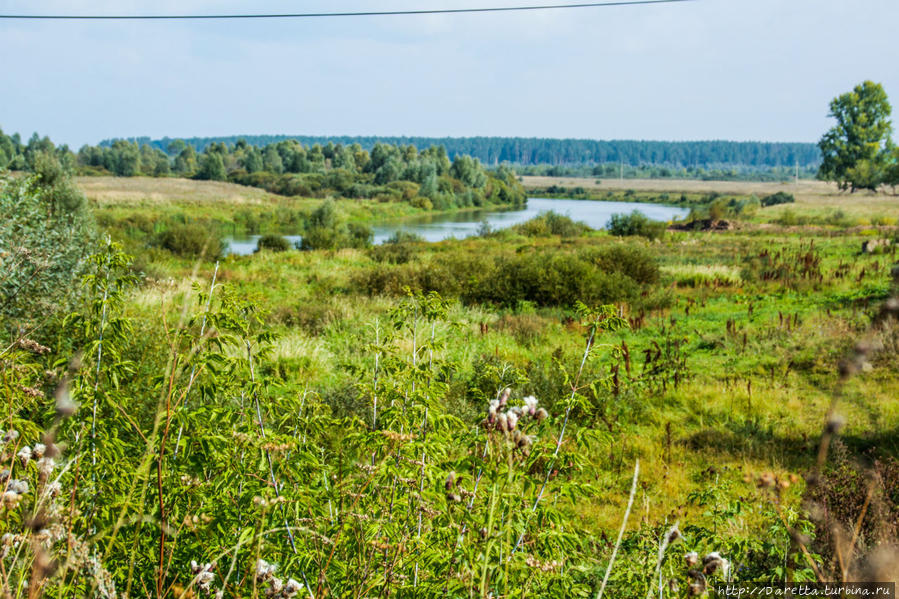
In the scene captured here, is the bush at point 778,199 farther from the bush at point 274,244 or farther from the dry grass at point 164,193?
the bush at point 274,244

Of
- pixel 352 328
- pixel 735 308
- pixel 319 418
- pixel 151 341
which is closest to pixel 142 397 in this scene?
pixel 151 341

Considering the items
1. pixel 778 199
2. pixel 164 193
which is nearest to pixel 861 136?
pixel 778 199

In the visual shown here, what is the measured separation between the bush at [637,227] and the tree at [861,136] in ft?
132

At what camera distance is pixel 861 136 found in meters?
61.3

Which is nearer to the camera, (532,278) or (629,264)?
(532,278)

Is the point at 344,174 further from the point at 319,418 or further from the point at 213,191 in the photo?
the point at 319,418

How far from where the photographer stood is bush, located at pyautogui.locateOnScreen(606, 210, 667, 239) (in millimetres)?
32916

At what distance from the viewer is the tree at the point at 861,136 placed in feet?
200

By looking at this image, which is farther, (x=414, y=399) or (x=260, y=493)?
(x=414, y=399)

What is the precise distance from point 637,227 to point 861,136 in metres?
42.8

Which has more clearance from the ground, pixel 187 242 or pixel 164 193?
pixel 164 193

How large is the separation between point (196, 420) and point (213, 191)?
68.7 meters

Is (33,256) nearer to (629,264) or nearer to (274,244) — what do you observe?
(629,264)

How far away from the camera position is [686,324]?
11.8m
